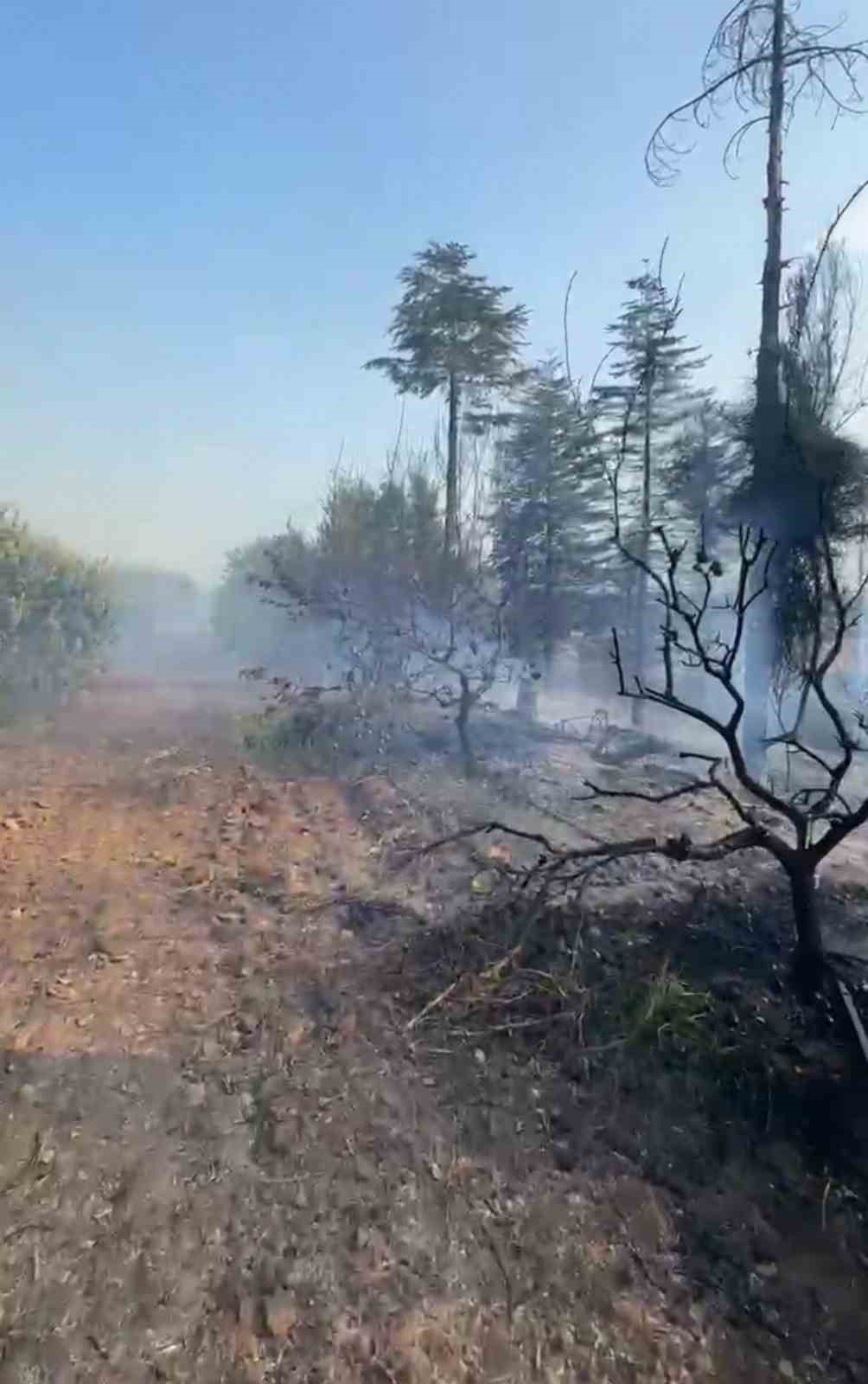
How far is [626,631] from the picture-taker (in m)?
15.0

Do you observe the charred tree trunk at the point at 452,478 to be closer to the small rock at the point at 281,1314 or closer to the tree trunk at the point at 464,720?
the tree trunk at the point at 464,720

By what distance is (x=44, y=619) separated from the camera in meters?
13.1

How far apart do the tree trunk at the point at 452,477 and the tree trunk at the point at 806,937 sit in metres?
9.74

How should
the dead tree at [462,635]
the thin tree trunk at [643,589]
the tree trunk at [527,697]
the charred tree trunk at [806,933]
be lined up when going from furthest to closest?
the tree trunk at [527,697]
the dead tree at [462,635]
the thin tree trunk at [643,589]
the charred tree trunk at [806,933]

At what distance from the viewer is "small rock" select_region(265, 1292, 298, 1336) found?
7.75ft

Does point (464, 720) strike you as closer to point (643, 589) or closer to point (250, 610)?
point (643, 589)

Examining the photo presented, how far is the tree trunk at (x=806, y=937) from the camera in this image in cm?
409

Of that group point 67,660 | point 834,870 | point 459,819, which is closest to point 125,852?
point 459,819

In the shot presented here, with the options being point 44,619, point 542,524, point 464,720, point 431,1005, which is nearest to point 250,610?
point 44,619

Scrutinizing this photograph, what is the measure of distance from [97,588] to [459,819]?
1104 cm

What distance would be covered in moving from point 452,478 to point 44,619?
26.1ft

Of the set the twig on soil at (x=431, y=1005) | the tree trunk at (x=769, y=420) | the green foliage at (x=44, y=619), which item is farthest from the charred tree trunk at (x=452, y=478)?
the twig on soil at (x=431, y=1005)

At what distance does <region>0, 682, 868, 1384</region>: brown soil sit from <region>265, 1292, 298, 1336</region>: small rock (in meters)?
0.01

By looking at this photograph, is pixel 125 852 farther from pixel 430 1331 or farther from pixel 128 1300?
pixel 430 1331
